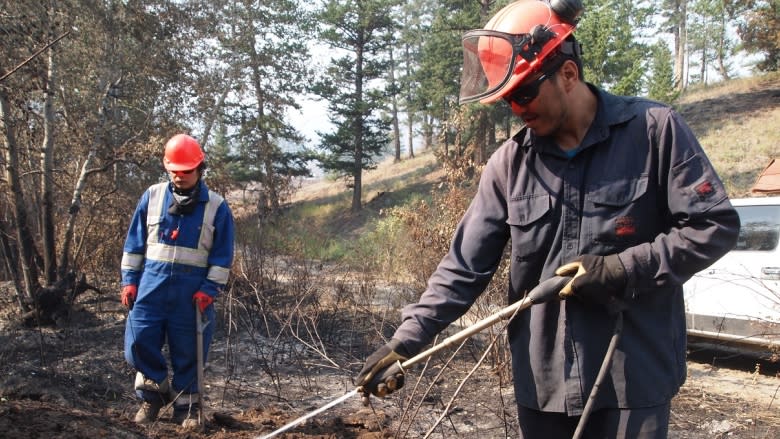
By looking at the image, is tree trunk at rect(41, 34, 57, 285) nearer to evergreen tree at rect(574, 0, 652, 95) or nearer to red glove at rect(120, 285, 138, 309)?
red glove at rect(120, 285, 138, 309)

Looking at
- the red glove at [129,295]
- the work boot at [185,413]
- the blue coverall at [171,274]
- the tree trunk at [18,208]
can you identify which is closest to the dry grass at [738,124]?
the blue coverall at [171,274]

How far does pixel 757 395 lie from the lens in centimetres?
493

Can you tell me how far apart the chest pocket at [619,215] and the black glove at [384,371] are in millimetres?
772

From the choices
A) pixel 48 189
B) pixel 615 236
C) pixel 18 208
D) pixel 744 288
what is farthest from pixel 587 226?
pixel 48 189

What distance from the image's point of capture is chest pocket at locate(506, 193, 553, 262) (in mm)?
1955

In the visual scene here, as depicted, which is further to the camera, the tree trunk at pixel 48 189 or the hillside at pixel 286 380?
the tree trunk at pixel 48 189

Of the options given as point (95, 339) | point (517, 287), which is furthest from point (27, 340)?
point (517, 287)

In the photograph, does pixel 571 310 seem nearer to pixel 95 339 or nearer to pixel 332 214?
pixel 95 339

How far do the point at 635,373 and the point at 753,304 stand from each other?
427 centimetres

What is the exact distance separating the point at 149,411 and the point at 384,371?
277 cm

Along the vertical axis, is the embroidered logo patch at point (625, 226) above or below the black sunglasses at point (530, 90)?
below

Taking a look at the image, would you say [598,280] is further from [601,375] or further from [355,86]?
[355,86]

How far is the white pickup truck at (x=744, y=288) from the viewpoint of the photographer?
5195 millimetres

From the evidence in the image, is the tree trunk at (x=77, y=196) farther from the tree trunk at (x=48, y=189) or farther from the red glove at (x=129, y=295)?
the red glove at (x=129, y=295)
